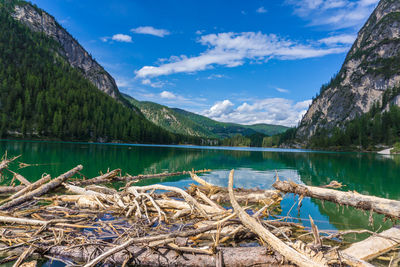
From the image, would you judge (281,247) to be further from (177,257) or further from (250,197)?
(250,197)

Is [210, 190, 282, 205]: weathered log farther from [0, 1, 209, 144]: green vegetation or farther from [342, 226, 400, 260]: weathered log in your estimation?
[0, 1, 209, 144]: green vegetation

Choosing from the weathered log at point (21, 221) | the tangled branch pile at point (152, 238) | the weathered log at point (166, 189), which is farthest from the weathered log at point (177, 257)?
the weathered log at point (166, 189)

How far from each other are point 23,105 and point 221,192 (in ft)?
512

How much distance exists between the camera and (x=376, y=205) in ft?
21.9

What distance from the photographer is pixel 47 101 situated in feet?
437

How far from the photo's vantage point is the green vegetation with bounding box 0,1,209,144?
120 metres

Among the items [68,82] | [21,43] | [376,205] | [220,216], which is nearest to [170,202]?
[220,216]

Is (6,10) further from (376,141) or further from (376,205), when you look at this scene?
(376,141)

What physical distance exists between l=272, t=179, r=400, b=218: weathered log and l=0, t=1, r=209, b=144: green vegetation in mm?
134796

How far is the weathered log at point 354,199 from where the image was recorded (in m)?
6.46

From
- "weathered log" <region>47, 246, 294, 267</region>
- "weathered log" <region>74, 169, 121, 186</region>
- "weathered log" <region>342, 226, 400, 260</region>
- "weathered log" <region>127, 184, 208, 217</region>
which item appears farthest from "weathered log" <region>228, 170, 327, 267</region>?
"weathered log" <region>74, 169, 121, 186</region>

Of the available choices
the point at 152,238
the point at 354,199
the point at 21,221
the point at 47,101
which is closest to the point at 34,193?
the point at 21,221

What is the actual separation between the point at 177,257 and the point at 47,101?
526ft

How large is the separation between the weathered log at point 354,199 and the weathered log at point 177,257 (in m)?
4.27
